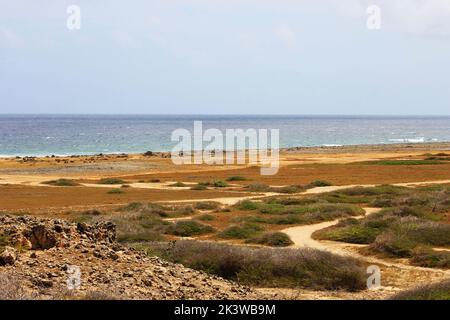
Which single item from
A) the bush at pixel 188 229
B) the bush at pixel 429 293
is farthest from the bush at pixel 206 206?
the bush at pixel 429 293

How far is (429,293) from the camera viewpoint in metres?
12.7

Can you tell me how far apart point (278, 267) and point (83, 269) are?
589 centimetres

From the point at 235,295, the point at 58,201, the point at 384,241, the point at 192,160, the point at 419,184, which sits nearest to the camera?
the point at 235,295

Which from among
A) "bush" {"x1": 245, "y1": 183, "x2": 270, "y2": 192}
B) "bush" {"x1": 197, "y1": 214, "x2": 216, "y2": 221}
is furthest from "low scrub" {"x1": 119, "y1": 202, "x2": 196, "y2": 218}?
"bush" {"x1": 245, "y1": 183, "x2": 270, "y2": 192}

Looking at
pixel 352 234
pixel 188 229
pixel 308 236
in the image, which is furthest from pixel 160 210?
pixel 352 234

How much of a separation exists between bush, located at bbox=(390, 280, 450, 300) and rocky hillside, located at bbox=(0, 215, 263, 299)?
310 cm

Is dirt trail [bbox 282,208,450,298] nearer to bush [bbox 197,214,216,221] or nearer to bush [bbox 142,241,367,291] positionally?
bush [bbox 142,241,367,291]

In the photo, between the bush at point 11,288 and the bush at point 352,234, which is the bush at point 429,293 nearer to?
the bush at point 11,288

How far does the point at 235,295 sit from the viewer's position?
13102 millimetres

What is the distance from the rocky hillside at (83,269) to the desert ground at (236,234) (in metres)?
0.04
